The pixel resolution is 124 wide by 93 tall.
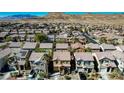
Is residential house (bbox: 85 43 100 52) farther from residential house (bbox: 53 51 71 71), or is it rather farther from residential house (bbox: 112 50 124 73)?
residential house (bbox: 53 51 71 71)

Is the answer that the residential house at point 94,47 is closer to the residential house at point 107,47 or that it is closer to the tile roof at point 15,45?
the residential house at point 107,47

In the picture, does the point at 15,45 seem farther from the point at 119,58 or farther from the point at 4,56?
the point at 119,58

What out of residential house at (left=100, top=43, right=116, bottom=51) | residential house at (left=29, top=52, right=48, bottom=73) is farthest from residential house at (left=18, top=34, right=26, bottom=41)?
residential house at (left=100, top=43, right=116, bottom=51)

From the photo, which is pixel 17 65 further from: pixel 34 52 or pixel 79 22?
pixel 79 22

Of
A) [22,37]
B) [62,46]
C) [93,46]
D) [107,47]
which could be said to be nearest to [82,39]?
[93,46]

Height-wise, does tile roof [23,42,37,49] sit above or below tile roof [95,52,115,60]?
above
